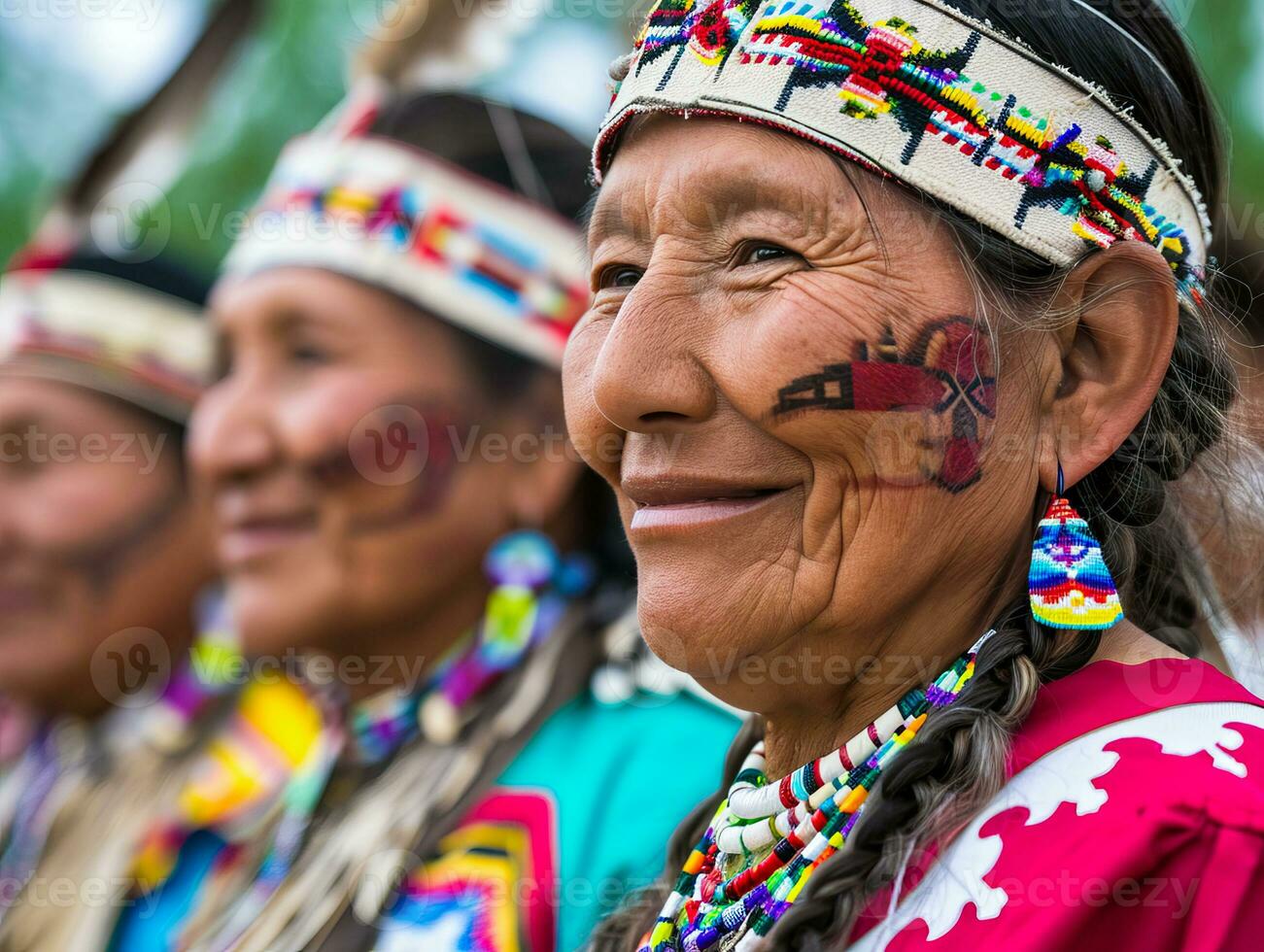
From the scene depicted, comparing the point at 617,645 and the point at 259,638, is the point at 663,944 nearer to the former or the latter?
the point at 617,645

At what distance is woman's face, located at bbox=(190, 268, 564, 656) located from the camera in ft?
11.7

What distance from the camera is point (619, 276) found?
1.96 meters

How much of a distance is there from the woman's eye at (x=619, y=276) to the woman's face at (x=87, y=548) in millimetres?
3081

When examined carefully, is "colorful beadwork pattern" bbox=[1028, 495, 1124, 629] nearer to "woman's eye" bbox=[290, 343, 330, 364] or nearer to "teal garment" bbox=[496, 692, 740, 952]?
"teal garment" bbox=[496, 692, 740, 952]

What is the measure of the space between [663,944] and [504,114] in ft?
8.73

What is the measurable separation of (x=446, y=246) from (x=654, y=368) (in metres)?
2.15

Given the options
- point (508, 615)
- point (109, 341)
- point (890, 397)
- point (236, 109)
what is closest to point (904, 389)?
point (890, 397)

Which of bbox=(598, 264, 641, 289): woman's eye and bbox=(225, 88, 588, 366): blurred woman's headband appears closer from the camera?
bbox=(598, 264, 641, 289): woman's eye

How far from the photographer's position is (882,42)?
171 centimetres

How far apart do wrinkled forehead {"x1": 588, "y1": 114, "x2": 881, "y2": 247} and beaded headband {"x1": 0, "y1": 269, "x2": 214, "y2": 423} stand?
312 centimetres

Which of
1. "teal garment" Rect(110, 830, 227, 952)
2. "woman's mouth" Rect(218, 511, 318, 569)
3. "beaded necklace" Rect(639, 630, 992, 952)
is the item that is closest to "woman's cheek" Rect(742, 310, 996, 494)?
"beaded necklace" Rect(639, 630, 992, 952)

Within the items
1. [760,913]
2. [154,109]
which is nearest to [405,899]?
[760,913]

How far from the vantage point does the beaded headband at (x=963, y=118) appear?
65.2 inches

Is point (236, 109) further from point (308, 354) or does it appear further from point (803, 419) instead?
point (803, 419)
